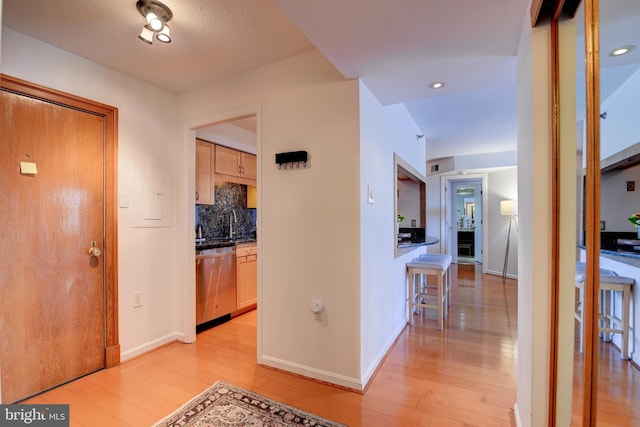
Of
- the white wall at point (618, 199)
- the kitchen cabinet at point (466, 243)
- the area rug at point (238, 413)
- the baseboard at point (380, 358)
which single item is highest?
the white wall at point (618, 199)

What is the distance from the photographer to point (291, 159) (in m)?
2.24

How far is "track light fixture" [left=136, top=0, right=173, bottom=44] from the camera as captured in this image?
1697 mm

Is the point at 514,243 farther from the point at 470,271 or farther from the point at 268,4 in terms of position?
the point at 268,4

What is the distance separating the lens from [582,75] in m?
Answer: 1.03

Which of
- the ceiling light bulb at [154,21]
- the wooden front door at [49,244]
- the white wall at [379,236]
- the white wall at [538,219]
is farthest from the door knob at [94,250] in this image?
the white wall at [538,219]

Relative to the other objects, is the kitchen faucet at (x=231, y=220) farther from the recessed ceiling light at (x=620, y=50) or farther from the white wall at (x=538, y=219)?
the recessed ceiling light at (x=620, y=50)

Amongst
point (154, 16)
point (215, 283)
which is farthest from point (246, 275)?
point (154, 16)

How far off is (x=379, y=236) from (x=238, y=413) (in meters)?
1.59

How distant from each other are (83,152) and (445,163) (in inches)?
241

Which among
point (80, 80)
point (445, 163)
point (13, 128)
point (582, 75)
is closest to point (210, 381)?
point (13, 128)

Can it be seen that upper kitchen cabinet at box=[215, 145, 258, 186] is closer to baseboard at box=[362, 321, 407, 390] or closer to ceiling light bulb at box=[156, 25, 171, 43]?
ceiling light bulb at box=[156, 25, 171, 43]

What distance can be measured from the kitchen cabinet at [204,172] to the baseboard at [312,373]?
6.42ft

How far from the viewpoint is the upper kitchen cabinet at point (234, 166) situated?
12.0ft

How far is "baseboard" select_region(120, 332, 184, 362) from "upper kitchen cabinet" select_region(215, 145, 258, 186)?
1.83 m
